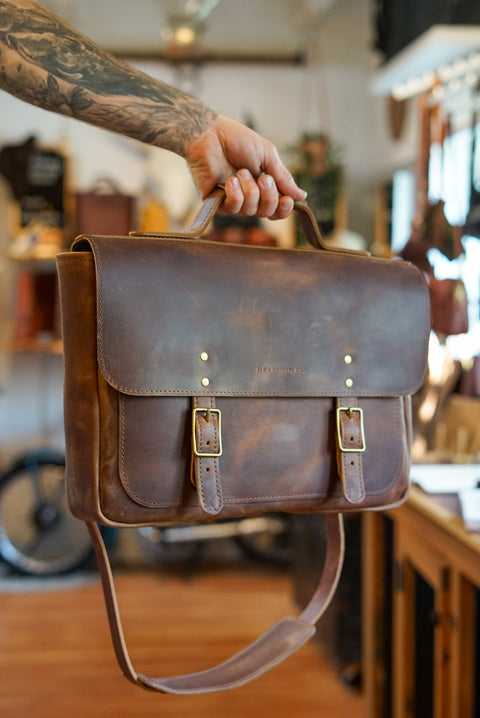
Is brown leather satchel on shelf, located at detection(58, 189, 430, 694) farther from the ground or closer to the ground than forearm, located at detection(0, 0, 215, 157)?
closer to the ground

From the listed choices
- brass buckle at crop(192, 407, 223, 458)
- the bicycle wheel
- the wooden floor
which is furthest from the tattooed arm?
the bicycle wheel

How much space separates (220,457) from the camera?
99cm

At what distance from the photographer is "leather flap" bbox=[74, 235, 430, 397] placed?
3.13ft

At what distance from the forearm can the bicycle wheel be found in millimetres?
3478

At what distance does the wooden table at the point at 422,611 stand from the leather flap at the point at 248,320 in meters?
0.52

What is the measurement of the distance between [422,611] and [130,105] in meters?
1.38

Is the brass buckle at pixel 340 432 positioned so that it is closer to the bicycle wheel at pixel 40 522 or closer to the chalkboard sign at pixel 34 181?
the bicycle wheel at pixel 40 522

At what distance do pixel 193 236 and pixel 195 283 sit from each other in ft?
0.19

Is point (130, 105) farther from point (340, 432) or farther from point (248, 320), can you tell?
point (340, 432)

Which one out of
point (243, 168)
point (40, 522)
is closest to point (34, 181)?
point (40, 522)

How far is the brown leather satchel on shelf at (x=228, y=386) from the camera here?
95 centimetres

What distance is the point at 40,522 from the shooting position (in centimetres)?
427

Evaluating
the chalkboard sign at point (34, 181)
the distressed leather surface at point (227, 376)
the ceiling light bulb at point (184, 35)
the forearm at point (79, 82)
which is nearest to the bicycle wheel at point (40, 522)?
the chalkboard sign at point (34, 181)

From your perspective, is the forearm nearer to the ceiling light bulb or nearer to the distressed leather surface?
the distressed leather surface
